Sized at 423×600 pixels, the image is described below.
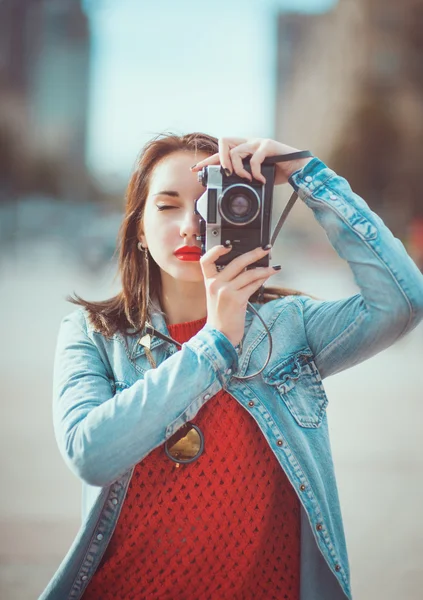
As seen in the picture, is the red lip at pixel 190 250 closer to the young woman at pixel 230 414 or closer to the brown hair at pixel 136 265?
the young woman at pixel 230 414

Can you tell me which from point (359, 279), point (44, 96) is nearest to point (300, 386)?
point (359, 279)

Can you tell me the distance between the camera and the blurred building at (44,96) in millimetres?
42438

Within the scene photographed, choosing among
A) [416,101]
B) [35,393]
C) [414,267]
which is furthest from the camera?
[416,101]

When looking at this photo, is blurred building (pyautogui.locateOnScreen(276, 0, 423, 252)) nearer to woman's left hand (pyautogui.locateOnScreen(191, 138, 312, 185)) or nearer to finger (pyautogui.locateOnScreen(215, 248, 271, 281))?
woman's left hand (pyautogui.locateOnScreen(191, 138, 312, 185))

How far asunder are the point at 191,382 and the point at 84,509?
499 millimetres

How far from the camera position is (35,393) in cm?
517

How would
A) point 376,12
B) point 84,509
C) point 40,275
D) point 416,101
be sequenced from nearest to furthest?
point 84,509 → point 40,275 → point 416,101 → point 376,12

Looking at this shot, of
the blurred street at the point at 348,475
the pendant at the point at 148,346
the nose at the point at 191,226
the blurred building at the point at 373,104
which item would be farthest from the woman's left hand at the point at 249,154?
the blurred building at the point at 373,104

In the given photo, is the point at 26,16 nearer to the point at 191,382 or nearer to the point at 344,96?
the point at 344,96

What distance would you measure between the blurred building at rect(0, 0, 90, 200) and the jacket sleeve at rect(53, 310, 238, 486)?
31.5 meters

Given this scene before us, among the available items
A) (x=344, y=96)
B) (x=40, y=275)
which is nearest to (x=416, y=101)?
(x=344, y=96)

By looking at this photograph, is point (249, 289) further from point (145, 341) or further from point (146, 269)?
point (146, 269)

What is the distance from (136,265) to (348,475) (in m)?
2.55

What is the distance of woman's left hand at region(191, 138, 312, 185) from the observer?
55.1 inches
